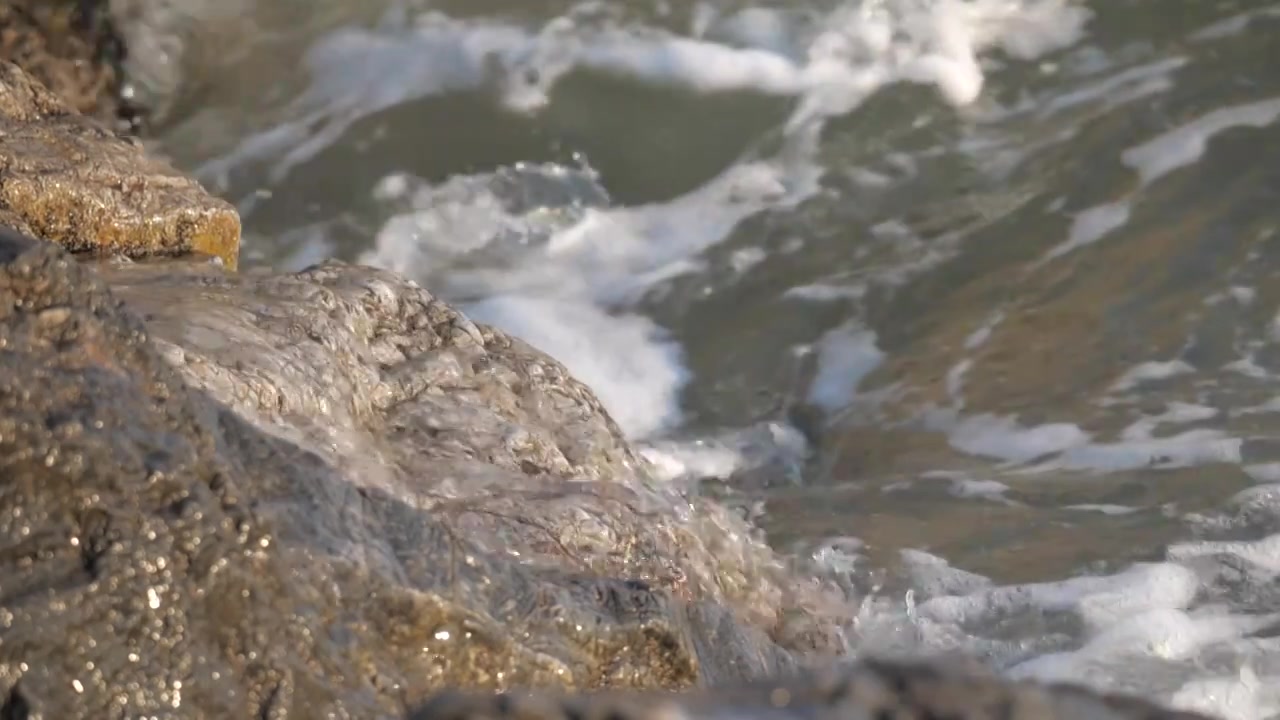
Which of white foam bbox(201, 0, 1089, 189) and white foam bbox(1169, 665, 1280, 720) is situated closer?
white foam bbox(1169, 665, 1280, 720)

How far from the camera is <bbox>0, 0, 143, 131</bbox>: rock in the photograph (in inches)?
262

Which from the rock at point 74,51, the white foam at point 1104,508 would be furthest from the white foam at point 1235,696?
the rock at point 74,51

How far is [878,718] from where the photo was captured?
1.13m

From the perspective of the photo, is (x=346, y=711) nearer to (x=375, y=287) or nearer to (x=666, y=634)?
(x=666, y=634)

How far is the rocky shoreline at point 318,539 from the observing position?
1734mm

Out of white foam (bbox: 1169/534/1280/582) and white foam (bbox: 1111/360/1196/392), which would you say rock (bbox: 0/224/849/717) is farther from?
white foam (bbox: 1111/360/1196/392)

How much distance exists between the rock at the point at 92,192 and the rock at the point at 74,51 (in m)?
2.62

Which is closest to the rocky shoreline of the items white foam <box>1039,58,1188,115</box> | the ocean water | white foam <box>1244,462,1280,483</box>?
the ocean water

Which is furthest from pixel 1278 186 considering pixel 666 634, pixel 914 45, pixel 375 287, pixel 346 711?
pixel 346 711

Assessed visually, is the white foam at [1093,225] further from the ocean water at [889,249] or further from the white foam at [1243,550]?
the white foam at [1243,550]

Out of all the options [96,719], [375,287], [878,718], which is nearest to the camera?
[878,718]

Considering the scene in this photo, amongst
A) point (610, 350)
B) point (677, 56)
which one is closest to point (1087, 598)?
point (610, 350)

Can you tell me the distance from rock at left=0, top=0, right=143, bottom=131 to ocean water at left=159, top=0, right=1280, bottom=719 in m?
0.36

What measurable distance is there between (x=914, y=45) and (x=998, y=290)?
2.33 m
